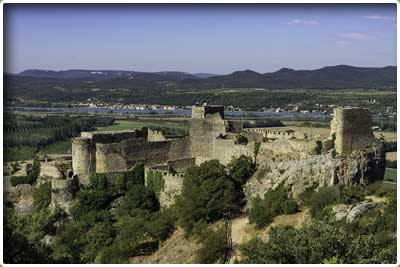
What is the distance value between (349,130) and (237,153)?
4619mm

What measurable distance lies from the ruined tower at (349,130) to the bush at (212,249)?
4.95 metres

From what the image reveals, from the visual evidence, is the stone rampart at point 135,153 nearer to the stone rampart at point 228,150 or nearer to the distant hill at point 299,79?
the stone rampart at point 228,150

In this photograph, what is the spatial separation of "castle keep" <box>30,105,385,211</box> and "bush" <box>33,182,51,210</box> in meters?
0.49

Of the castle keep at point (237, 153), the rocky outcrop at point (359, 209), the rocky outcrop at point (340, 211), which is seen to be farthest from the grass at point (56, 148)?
the rocky outcrop at point (359, 209)

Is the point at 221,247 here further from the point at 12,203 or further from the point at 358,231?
the point at 12,203

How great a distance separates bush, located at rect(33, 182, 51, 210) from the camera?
2522 centimetres

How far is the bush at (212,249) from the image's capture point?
19891 millimetres

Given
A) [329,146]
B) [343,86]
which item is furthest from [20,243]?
[343,86]

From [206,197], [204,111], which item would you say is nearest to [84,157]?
[206,197]

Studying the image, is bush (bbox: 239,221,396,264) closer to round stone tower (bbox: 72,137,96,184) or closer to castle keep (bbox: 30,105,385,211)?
castle keep (bbox: 30,105,385,211)

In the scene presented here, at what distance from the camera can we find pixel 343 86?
106 metres

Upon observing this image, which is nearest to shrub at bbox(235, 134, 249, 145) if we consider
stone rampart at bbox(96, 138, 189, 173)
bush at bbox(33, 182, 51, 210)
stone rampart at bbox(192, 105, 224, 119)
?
stone rampart at bbox(192, 105, 224, 119)

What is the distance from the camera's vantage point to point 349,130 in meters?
21.8

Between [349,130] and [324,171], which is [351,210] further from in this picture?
[349,130]
